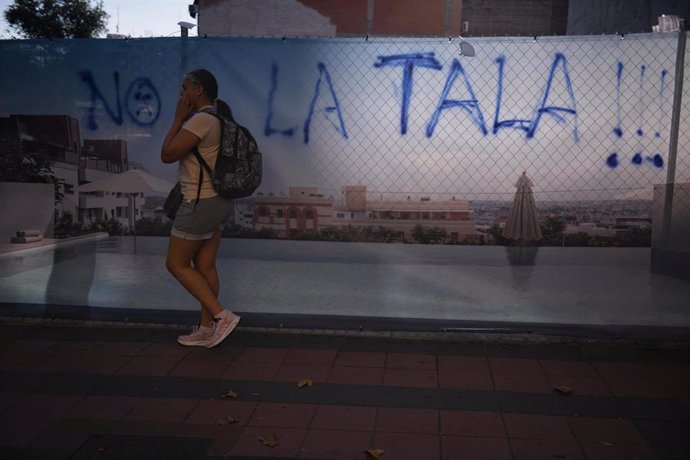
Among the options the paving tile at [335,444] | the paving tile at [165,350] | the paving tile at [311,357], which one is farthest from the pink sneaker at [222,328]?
the paving tile at [335,444]

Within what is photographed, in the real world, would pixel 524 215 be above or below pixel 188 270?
above

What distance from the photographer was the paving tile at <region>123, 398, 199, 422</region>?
142 inches

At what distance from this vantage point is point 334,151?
4.92 metres

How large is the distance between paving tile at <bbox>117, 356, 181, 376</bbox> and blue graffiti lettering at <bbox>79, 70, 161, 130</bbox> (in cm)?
182

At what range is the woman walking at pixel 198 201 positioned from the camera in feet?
14.1

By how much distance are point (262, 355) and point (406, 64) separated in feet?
7.63

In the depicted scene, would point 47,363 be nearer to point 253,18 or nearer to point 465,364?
point 465,364

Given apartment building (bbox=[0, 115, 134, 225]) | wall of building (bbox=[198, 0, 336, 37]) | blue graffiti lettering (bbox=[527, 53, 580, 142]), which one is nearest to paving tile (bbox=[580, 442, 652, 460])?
blue graffiti lettering (bbox=[527, 53, 580, 142])

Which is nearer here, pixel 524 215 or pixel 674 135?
pixel 674 135

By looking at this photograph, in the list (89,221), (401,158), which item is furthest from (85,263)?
(401,158)

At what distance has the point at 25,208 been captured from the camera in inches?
208

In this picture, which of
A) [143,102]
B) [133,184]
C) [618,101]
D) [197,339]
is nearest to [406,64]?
[618,101]

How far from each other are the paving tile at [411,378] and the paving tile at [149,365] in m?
1.44

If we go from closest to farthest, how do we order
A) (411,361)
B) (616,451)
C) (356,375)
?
(616,451) → (356,375) → (411,361)
